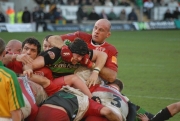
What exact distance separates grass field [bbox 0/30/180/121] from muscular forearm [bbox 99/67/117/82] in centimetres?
215

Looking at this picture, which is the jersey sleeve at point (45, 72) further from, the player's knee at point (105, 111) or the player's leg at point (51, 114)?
the player's knee at point (105, 111)

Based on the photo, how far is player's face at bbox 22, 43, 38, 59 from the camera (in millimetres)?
7527

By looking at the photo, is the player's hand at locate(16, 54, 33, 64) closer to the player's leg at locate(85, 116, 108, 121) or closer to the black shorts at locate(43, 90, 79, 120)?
the black shorts at locate(43, 90, 79, 120)

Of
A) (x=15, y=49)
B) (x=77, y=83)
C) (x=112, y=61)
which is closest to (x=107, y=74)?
(x=112, y=61)

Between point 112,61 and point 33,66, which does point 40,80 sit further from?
point 112,61

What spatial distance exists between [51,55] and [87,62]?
1.74 ft

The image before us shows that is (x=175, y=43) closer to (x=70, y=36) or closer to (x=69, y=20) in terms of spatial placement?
(x=69, y=20)

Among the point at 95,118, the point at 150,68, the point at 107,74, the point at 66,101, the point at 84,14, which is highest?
the point at 107,74

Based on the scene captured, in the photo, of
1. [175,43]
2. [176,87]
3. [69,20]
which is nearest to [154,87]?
[176,87]

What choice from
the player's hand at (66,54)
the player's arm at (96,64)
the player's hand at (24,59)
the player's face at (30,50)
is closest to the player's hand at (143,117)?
the player's arm at (96,64)

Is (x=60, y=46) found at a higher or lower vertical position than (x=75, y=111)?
higher

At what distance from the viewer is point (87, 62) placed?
7770mm

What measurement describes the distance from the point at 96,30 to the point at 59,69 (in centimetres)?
130

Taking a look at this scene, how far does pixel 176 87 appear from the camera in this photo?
13625 millimetres
